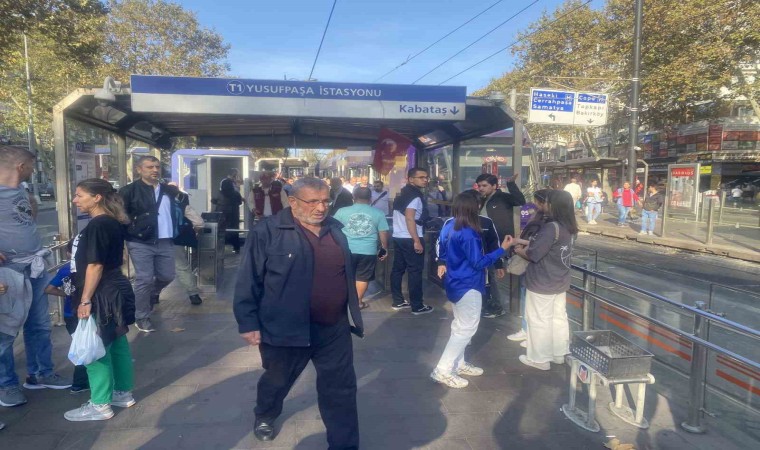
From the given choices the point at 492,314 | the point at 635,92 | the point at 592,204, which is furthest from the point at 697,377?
the point at 592,204

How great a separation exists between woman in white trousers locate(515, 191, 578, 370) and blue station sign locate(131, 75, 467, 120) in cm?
237

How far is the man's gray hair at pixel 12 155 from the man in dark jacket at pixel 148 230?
1473 millimetres

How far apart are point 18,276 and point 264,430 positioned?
2.03 meters

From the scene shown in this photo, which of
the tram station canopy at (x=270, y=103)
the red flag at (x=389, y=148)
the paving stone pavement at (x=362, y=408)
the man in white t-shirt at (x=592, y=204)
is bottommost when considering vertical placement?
the paving stone pavement at (x=362, y=408)

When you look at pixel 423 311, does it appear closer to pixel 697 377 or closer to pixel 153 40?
pixel 697 377

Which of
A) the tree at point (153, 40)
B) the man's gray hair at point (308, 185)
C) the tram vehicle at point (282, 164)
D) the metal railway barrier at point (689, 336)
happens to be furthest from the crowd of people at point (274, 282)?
the tree at point (153, 40)

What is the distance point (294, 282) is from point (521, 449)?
5.99ft

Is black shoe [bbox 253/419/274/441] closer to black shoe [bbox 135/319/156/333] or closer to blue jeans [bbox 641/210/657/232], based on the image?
black shoe [bbox 135/319/156/333]

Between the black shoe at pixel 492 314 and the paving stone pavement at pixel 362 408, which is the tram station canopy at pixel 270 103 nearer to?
the black shoe at pixel 492 314

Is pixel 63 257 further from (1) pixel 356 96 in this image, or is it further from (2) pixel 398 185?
(2) pixel 398 185

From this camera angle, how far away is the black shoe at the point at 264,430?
11.3 feet

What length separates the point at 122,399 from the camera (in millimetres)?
3928

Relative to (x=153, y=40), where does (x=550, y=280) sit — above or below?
below

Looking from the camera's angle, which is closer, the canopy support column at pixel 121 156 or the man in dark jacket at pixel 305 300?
the man in dark jacket at pixel 305 300
